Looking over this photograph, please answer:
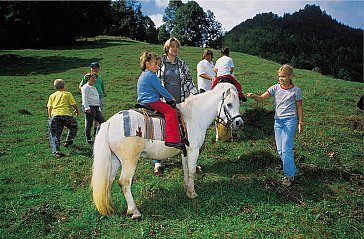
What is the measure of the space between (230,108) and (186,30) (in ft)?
215

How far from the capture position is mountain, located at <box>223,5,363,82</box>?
53594 mm

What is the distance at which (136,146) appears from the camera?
5.38 metres

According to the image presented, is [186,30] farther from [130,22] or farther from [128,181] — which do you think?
[128,181]

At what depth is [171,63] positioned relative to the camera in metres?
6.90

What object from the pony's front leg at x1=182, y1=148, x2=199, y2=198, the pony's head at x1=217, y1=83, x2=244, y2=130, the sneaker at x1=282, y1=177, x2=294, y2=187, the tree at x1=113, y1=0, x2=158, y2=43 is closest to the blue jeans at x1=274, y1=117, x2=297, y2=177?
the sneaker at x1=282, y1=177, x2=294, y2=187

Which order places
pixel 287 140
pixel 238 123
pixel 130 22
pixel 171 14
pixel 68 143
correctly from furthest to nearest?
pixel 171 14, pixel 130 22, pixel 68 143, pixel 287 140, pixel 238 123

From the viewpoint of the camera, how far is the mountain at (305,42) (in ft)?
176

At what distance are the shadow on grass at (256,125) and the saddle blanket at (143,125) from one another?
423 cm

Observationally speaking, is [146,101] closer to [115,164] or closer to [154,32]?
[115,164]

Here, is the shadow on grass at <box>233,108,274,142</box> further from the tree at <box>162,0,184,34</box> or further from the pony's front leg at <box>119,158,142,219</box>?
the tree at <box>162,0,184,34</box>

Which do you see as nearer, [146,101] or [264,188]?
[146,101]

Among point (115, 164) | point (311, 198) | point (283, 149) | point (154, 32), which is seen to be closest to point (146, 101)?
point (115, 164)

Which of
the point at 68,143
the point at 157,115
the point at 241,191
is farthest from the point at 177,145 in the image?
the point at 68,143

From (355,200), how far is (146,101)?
4438 mm
